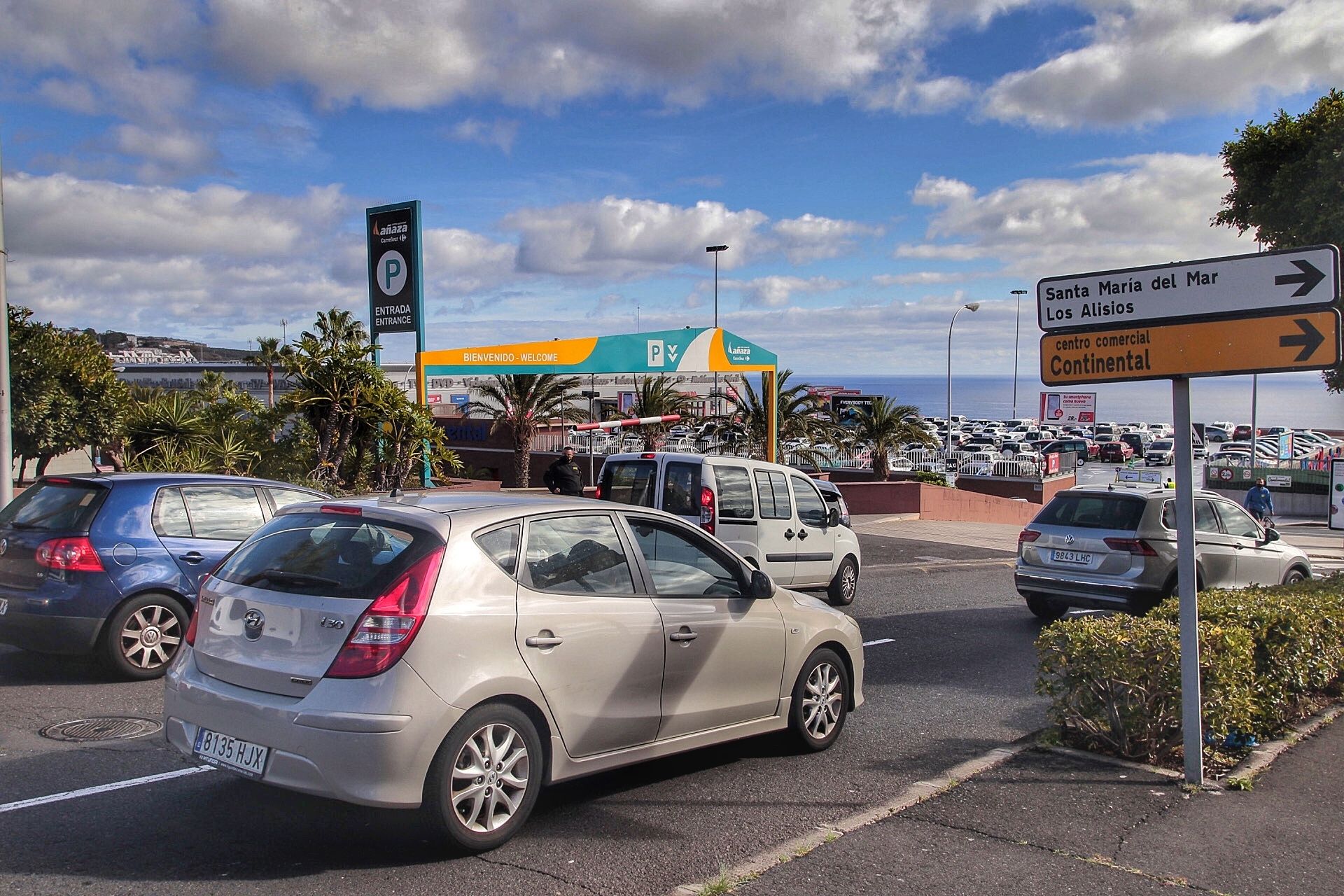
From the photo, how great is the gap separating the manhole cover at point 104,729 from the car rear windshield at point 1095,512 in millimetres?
8899

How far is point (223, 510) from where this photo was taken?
8.63 metres

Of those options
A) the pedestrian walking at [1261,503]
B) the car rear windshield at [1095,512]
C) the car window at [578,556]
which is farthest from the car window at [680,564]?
the pedestrian walking at [1261,503]

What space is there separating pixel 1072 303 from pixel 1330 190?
872 centimetres

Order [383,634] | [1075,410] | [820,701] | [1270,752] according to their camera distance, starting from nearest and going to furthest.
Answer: [383,634], [1270,752], [820,701], [1075,410]

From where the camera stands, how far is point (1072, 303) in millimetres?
6211

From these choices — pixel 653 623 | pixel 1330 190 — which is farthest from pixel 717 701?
pixel 1330 190

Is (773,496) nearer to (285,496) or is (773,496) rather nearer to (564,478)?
(564,478)

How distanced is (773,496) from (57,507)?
7.22m

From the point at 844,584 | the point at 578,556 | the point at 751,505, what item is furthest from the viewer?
the point at 844,584

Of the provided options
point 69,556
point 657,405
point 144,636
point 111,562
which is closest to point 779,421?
point 657,405

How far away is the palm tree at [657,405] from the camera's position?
32.1 metres

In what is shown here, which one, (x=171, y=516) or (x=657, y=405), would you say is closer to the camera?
(x=171, y=516)

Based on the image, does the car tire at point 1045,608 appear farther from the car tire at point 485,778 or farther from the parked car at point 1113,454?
the parked car at point 1113,454

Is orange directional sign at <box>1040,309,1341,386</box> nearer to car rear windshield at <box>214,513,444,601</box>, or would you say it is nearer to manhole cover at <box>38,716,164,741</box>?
car rear windshield at <box>214,513,444,601</box>
